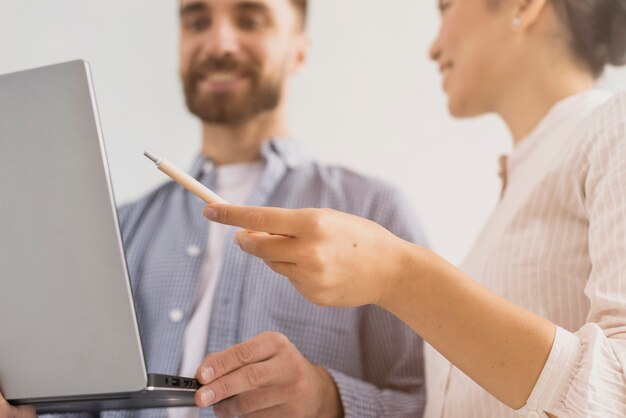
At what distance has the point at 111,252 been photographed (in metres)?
0.64

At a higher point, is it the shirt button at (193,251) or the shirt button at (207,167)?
the shirt button at (207,167)

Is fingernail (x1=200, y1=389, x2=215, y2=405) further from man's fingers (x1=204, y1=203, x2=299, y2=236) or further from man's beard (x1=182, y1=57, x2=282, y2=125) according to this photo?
man's beard (x1=182, y1=57, x2=282, y2=125)

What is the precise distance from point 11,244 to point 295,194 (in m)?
0.71

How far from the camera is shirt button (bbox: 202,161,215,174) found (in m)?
1.41

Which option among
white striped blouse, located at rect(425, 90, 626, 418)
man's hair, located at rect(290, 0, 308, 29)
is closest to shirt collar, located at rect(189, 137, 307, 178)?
man's hair, located at rect(290, 0, 308, 29)

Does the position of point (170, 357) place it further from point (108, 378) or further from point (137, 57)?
point (137, 57)

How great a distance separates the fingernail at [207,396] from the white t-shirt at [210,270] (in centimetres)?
44

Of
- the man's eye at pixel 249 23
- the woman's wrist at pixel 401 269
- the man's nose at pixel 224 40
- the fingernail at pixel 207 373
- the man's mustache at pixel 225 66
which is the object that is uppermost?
the man's eye at pixel 249 23

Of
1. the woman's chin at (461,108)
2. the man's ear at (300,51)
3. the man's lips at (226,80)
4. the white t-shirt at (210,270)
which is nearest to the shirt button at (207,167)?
the white t-shirt at (210,270)

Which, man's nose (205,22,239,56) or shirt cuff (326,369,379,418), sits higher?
man's nose (205,22,239,56)

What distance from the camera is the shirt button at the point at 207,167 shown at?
1412 millimetres

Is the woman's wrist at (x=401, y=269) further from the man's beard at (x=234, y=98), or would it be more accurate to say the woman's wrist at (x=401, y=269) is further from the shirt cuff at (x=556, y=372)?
the man's beard at (x=234, y=98)

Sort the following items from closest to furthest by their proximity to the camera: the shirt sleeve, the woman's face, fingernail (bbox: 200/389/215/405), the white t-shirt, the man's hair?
the shirt sleeve < fingernail (bbox: 200/389/215/405) < the woman's face < the white t-shirt < the man's hair

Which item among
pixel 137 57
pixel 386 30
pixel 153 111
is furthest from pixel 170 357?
pixel 386 30
